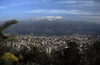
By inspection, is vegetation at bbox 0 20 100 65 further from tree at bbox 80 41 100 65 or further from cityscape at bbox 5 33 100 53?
cityscape at bbox 5 33 100 53

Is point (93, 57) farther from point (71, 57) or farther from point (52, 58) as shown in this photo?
point (52, 58)

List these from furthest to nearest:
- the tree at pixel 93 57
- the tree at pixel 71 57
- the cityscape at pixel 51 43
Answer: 1. the cityscape at pixel 51 43
2. the tree at pixel 71 57
3. the tree at pixel 93 57

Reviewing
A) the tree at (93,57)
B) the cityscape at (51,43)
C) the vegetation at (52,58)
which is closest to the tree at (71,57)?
the vegetation at (52,58)

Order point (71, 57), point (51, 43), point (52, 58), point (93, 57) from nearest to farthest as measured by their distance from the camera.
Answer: point (93, 57)
point (52, 58)
point (71, 57)
point (51, 43)

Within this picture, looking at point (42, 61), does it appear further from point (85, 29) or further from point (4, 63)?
point (85, 29)

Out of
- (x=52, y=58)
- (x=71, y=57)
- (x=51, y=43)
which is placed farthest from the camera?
(x=51, y=43)

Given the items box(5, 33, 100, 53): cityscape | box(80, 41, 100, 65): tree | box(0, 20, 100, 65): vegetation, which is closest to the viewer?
box(0, 20, 100, 65): vegetation

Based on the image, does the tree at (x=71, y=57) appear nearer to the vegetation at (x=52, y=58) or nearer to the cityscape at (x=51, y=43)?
the vegetation at (x=52, y=58)

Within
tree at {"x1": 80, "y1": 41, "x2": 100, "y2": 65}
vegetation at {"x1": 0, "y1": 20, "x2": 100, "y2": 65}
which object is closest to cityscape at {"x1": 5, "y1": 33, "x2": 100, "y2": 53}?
tree at {"x1": 80, "y1": 41, "x2": 100, "y2": 65}

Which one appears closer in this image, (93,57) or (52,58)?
(93,57)

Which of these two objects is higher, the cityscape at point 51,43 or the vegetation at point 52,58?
the vegetation at point 52,58

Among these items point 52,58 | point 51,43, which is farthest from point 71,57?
point 51,43
